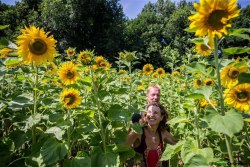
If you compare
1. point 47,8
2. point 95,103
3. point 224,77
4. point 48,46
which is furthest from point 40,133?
point 47,8

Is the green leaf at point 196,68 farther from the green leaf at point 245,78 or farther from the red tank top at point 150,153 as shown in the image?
the red tank top at point 150,153

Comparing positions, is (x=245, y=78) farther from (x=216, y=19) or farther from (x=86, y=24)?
(x=86, y=24)

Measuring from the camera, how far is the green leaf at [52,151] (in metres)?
2.59

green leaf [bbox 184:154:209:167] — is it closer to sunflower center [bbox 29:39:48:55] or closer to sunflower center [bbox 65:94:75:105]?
sunflower center [bbox 65:94:75:105]

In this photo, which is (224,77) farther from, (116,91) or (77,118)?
(77,118)

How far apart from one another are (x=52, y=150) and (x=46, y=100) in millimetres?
559

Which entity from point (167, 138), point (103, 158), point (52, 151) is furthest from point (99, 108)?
point (167, 138)

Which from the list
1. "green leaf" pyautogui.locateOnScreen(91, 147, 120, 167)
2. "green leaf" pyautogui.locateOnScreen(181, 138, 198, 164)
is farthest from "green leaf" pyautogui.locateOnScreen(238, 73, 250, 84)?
"green leaf" pyautogui.locateOnScreen(91, 147, 120, 167)

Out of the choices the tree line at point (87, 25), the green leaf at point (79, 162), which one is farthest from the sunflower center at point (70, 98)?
the tree line at point (87, 25)

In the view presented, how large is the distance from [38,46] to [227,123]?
1.82m

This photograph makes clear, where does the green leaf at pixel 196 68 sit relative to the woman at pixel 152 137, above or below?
above

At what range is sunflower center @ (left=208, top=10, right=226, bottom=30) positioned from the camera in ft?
6.44

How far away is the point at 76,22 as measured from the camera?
30.2 metres

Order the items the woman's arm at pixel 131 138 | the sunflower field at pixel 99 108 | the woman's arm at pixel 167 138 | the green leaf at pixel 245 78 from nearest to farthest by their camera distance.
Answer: the green leaf at pixel 245 78 < the sunflower field at pixel 99 108 < the woman's arm at pixel 131 138 < the woman's arm at pixel 167 138
